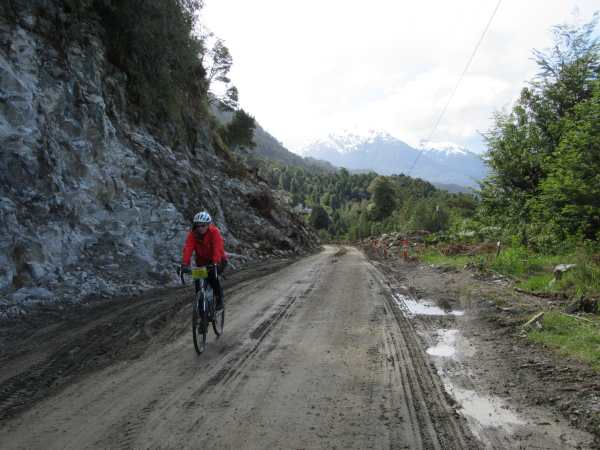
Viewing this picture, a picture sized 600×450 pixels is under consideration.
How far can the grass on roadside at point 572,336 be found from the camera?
5.55 m

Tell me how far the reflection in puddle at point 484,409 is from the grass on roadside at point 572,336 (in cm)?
167

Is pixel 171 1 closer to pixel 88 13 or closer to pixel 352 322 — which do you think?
pixel 88 13

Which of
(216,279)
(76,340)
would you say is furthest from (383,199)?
(76,340)


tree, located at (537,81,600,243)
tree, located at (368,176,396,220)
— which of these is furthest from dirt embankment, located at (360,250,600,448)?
tree, located at (368,176,396,220)

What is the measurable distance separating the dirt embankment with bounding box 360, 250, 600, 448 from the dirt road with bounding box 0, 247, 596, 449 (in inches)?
21.9

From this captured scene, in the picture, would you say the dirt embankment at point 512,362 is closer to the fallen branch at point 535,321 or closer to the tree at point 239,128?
the fallen branch at point 535,321

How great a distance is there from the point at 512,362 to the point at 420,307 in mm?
3777

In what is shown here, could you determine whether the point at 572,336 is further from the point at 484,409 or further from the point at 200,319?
the point at 200,319

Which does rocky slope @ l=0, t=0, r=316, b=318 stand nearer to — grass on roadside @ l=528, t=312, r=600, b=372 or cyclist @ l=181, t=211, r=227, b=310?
cyclist @ l=181, t=211, r=227, b=310

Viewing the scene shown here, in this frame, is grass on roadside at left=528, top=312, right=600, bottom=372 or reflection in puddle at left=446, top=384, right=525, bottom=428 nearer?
reflection in puddle at left=446, top=384, right=525, bottom=428

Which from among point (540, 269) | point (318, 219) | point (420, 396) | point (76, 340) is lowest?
point (76, 340)

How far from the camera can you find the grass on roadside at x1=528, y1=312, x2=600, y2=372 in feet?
18.2

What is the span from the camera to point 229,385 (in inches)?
194

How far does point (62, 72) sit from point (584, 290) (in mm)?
15332
